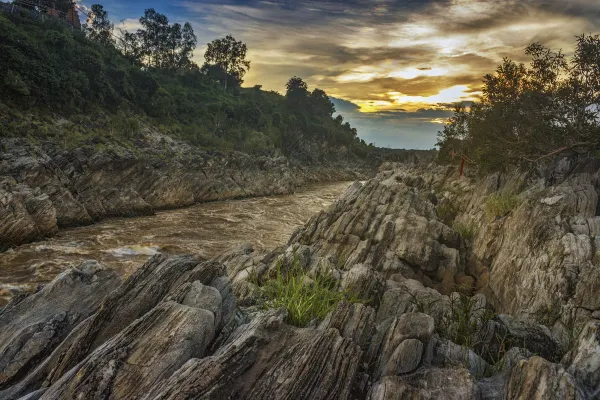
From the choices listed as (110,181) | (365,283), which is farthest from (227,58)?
(365,283)

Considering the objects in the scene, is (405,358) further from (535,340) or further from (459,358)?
(535,340)

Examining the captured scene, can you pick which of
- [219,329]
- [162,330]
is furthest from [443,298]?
[162,330]

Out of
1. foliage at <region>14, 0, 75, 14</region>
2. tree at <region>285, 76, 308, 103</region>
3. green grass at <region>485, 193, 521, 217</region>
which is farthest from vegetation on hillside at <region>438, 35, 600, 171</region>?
tree at <region>285, 76, 308, 103</region>

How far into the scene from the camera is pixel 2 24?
132ft

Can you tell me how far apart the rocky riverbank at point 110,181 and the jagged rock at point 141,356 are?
23373 mm

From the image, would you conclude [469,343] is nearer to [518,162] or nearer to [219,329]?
[219,329]

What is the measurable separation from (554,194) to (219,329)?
1614cm

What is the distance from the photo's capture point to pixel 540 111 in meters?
20.2

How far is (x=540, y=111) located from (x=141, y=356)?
23.7 m

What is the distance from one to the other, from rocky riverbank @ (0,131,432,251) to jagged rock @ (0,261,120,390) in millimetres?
18605

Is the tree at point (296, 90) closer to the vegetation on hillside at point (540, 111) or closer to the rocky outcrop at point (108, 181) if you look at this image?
the rocky outcrop at point (108, 181)

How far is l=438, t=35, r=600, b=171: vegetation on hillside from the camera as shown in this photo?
18031 mm

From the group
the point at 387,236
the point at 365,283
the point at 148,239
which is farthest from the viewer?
the point at 148,239

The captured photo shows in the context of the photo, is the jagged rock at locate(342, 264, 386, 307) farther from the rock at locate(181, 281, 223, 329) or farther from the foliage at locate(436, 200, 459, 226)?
the foliage at locate(436, 200, 459, 226)
